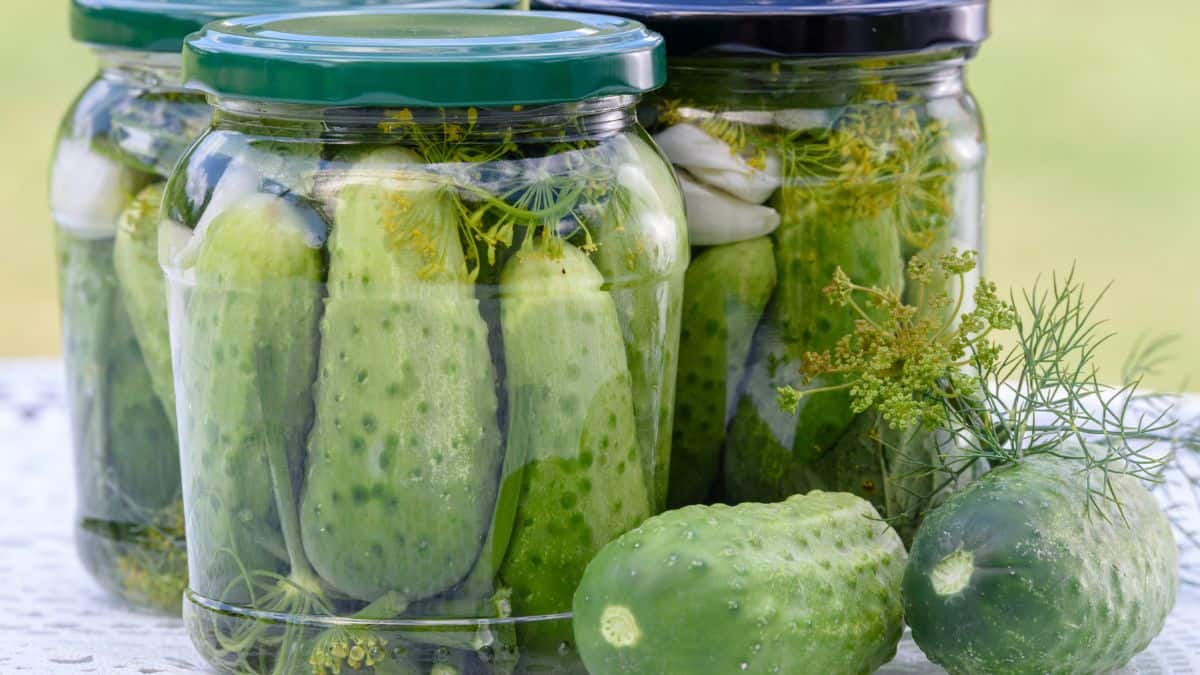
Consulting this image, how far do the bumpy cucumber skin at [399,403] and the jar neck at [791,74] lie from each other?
0.29 m

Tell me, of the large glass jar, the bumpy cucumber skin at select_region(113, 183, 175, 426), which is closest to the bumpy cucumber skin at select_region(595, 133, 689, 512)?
the large glass jar

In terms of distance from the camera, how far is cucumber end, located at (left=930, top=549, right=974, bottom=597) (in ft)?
3.75

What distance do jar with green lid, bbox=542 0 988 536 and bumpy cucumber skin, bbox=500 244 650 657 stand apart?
158 millimetres

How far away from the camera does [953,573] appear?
1146 mm

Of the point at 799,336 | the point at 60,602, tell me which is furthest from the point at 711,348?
the point at 60,602

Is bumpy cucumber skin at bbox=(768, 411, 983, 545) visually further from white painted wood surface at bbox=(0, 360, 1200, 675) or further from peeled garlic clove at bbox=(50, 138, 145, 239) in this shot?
peeled garlic clove at bbox=(50, 138, 145, 239)

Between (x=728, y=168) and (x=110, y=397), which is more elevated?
(x=728, y=168)

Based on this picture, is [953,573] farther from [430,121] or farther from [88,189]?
[88,189]

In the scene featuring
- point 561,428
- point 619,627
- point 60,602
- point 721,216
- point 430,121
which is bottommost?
point 60,602

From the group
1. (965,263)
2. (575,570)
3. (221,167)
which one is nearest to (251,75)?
(221,167)

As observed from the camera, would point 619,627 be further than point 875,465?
No

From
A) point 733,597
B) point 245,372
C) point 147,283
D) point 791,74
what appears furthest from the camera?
point 147,283

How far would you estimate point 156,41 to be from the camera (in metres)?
1.37

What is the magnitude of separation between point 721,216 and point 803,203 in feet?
0.22
